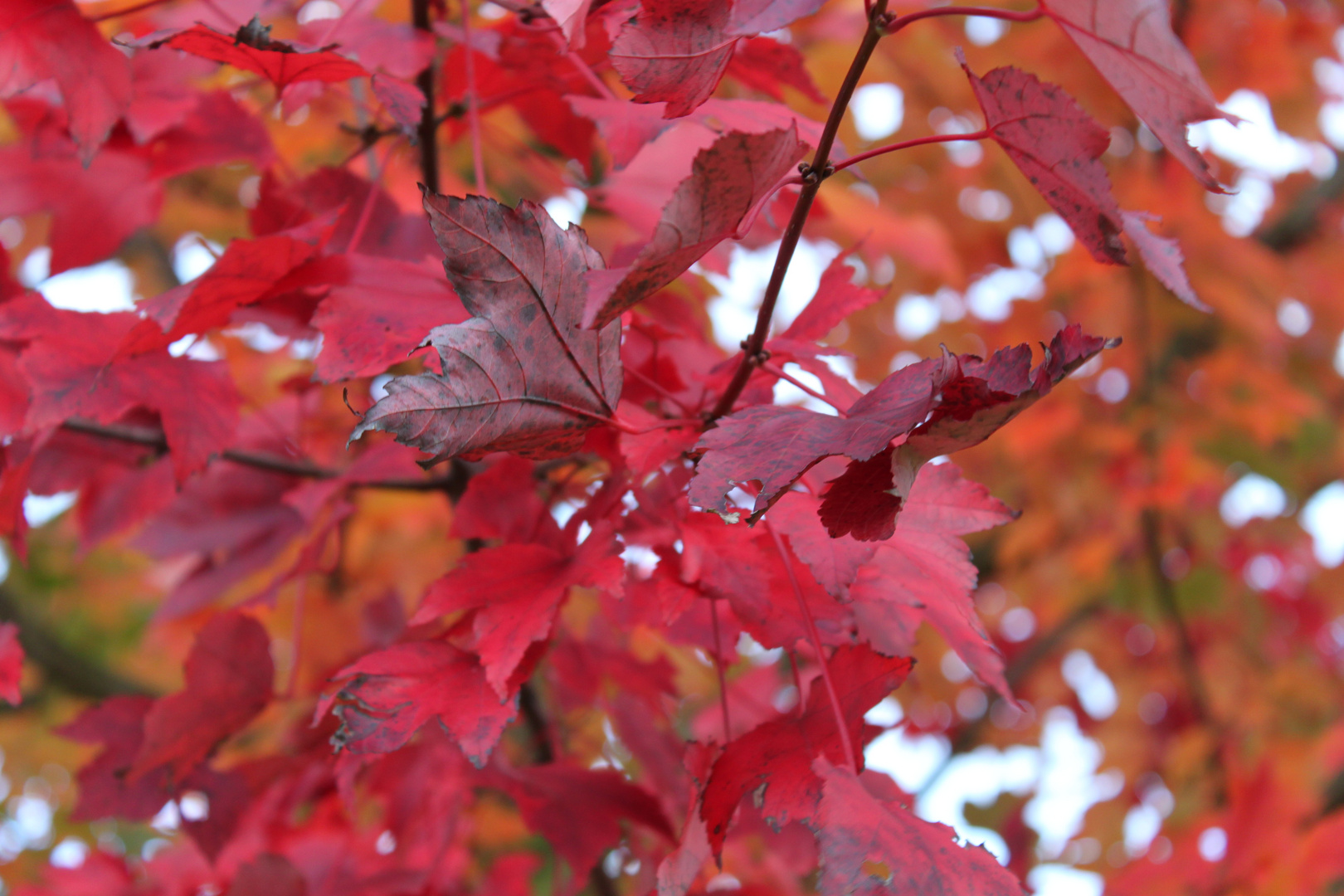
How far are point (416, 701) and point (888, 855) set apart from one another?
0.23 m

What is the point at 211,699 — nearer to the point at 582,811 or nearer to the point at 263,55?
the point at 582,811

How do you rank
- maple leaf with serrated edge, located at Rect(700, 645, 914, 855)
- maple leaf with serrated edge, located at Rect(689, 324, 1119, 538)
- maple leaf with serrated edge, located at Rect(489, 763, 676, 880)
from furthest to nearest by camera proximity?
maple leaf with serrated edge, located at Rect(489, 763, 676, 880) < maple leaf with serrated edge, located at Rect(700, 645, 914, 855) < maple leaf with serrated edge, located at Rect(689, 324, 1119, 538)

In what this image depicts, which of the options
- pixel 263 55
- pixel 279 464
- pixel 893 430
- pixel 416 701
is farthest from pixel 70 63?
pixel 893 430

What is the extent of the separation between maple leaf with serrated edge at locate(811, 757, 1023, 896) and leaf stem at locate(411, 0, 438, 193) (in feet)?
1.52

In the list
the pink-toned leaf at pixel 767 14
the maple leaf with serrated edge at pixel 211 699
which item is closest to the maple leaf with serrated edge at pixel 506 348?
the pink-toned leaf at pixel 767 14

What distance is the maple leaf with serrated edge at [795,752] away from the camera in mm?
421

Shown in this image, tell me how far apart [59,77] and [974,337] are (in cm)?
180

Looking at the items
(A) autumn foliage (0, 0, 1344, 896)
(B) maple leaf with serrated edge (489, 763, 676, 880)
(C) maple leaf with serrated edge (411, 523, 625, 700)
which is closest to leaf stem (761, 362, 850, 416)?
(A) autumn foliage (0, 0, 1344, 896)

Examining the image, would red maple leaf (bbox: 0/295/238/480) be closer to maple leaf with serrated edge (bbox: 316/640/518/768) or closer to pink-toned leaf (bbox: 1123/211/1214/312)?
maple leaf with serrated edge (bbox: 316/640/518/768)

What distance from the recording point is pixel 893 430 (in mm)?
337

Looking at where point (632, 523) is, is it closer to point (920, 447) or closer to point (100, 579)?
point (920, 447)

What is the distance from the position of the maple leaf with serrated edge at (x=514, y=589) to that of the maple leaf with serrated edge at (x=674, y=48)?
0.72ft

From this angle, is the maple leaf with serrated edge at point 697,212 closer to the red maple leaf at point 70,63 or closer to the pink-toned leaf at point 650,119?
the pink-toned leaf at point 650,119

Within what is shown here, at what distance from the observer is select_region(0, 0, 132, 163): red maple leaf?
0.53m
